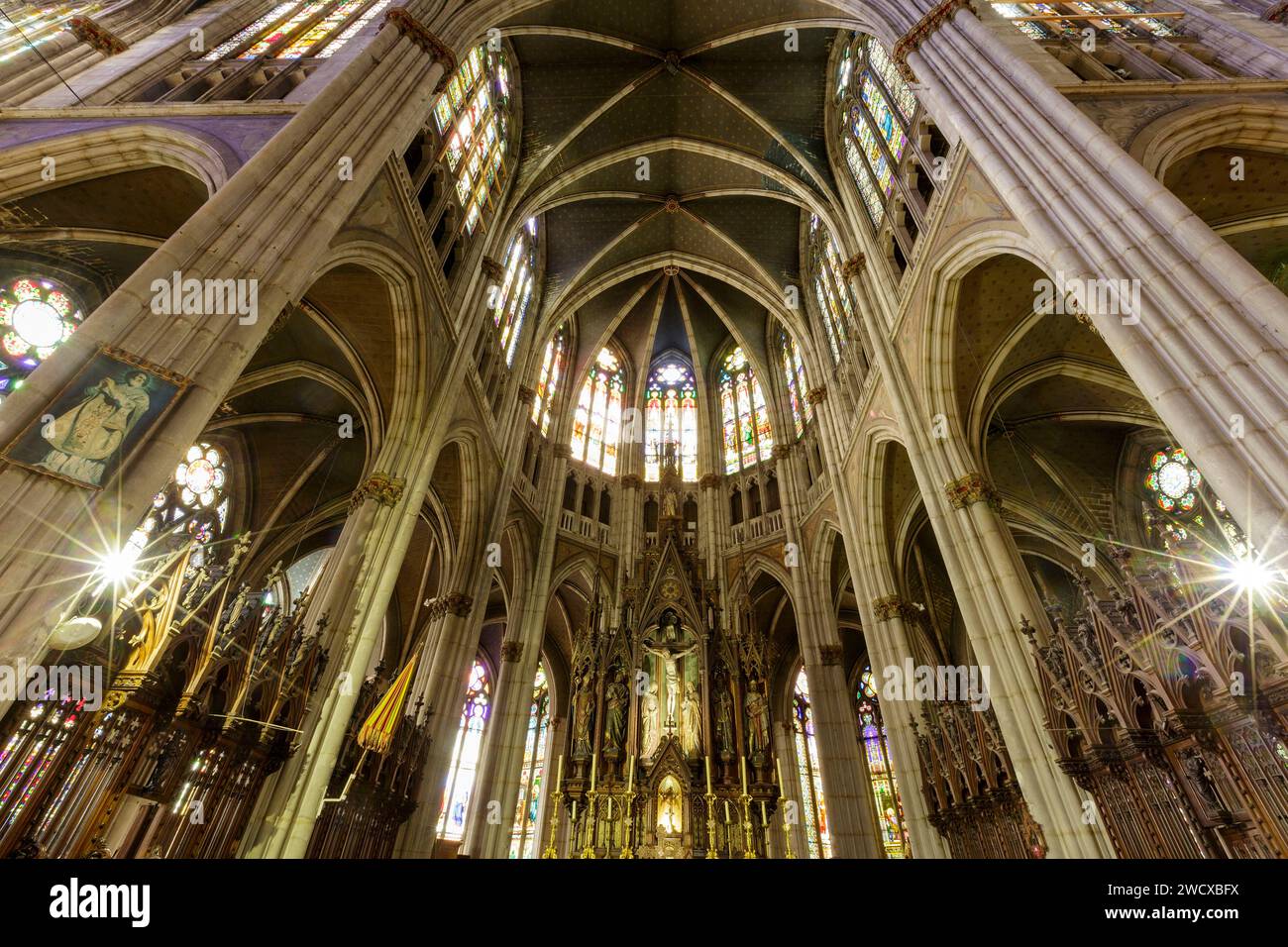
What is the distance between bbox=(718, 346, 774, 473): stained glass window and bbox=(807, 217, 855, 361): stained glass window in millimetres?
4157

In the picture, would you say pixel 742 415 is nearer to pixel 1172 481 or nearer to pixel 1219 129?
pixel 1172 481

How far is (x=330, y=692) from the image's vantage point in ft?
26.8

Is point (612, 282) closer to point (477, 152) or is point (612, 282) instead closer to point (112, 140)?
point (477, 152)

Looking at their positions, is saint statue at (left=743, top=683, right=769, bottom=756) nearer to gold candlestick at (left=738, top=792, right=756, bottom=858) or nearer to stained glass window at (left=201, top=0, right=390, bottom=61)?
gold candlestick at (left=738, top=792, right=756, bottom=858)

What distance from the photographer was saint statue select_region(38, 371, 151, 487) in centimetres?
459

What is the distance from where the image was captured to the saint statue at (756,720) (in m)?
11.3

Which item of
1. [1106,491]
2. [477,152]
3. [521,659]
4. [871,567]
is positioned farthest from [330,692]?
[1106,491]

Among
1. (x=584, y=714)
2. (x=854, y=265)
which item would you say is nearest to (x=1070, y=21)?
(x=854, y=265)

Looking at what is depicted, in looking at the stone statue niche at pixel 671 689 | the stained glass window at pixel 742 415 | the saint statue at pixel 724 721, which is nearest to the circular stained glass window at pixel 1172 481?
the stained glass window at pixel 742 415

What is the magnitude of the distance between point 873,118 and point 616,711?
47.1 feet

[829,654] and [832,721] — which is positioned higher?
[829,654]

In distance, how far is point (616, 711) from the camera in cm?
1170

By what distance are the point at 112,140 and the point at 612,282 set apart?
14.2 m

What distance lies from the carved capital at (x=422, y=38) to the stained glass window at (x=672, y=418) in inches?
518
